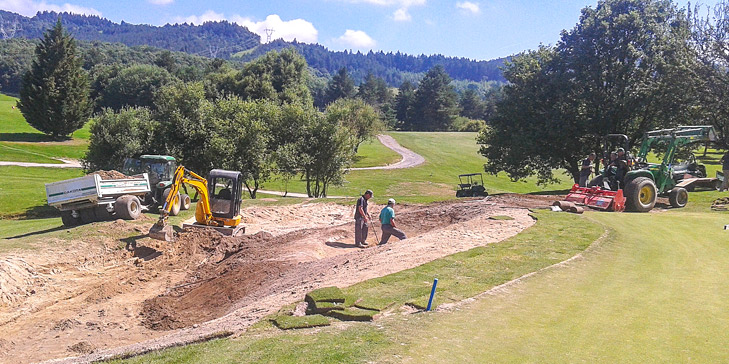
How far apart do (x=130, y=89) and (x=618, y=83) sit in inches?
3558

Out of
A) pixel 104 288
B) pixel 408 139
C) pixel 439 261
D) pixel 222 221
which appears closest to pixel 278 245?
pixel 222 221

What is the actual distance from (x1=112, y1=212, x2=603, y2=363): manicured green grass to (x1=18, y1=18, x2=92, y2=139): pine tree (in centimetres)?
5824

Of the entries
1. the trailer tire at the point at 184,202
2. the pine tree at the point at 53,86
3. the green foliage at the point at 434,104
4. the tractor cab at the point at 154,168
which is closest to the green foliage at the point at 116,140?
the tractor cab at the point at 154,168

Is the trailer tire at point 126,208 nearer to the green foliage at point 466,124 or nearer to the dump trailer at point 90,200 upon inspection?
the dump trailer at point 90,200

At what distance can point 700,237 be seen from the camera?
1602 centimetres

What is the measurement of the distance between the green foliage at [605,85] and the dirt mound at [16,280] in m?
29.0

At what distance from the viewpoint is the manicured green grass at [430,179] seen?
2111 inches

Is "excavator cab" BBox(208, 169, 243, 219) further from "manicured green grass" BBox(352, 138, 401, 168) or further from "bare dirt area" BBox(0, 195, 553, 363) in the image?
"manicured green grass" BBox(352, 138, 401, 168)

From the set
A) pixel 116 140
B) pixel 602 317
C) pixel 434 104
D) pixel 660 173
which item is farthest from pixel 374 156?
pixel 602 317

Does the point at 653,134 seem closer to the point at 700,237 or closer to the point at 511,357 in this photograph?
the point at 700,237

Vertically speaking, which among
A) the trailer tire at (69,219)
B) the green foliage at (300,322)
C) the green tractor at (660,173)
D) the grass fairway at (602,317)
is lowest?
the trailer tire at (69,219)

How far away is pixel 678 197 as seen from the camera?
24422 millimetres

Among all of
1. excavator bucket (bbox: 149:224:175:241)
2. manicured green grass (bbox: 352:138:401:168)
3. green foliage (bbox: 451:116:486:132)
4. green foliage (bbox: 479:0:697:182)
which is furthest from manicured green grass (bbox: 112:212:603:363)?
green foliage (bbox: 451:116:486:132)

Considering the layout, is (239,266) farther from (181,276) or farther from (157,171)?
(157,171)
